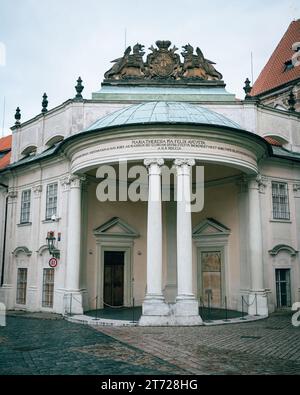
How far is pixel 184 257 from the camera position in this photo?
16.0m

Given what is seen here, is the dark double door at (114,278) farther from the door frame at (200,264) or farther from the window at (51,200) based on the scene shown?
the door frame at (200,264)

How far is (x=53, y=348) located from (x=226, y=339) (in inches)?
199

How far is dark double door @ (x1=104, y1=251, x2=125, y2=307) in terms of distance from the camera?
21.5 meters

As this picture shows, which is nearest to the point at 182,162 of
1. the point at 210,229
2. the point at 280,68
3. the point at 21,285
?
the point at 210,229

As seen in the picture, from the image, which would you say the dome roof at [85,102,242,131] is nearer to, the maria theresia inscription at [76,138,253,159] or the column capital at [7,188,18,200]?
the maria theresia inscription at [76,138,253,159]

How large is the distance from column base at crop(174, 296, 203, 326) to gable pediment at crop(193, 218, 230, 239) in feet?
20.6

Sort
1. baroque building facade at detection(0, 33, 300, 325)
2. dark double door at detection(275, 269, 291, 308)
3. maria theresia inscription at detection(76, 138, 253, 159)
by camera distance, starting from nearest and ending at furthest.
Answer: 1. maria theresia inscription at detection(76, 138, 253, 159)
2. baroque building facade at detection(0, 33, 300, 325)
3. dark double door at detection(275, 269, 291, 308)

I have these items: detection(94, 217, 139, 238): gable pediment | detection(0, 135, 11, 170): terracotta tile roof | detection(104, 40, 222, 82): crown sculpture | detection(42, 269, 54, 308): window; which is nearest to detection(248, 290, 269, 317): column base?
detection(94, 217, 139, 238): gable pediment

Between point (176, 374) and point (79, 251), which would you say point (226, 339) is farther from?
point (79, 251)

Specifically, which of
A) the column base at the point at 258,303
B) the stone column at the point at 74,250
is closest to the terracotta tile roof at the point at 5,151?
the stone column at the point at 74,250

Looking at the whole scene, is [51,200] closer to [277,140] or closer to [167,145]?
[167,145]

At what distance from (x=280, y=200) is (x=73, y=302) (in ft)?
37.2
